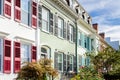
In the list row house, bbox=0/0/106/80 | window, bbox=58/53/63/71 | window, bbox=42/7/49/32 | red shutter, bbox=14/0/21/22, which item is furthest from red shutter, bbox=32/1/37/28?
window, bbox=58/53/63/71

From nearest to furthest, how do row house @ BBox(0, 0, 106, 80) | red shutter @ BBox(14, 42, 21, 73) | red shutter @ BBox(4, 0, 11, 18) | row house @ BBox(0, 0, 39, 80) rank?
row house @ BBox(0, 0, 39, 80)
red shutter @ BBox(4, 0, 11, 18)
row house @ BBox(0, 0, 106, 80)
red shutter @ BBox(14, 42, 21, 73)

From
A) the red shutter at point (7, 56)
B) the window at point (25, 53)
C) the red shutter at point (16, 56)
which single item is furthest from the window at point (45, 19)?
the red shutter at point (7, 56)

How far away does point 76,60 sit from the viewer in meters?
37.4

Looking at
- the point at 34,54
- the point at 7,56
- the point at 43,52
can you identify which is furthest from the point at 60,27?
the point at 7,56

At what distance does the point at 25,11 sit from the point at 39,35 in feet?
8.98

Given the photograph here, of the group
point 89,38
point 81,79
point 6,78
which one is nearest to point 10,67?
point 6,78

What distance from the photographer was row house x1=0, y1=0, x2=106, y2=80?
19.4m

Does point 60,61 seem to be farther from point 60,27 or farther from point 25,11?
point 25,11

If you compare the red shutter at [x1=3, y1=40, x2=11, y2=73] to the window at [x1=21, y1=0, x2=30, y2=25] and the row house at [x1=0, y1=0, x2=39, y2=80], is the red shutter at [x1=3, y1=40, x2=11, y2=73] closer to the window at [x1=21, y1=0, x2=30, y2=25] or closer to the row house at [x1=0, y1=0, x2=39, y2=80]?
the row house at [x1=0, y1=0, x2=39, y2=80]

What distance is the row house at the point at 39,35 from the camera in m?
19.4

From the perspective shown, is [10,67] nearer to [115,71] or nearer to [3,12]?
[3,12]

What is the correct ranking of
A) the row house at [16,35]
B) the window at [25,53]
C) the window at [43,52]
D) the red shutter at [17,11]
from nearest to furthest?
the row house at [16,35] < the red shutter at [17,11] < the window at [25,53] < the window at [43,52]

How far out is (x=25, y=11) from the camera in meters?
22.5

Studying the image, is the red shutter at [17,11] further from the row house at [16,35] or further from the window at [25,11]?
the window at [25,11]
